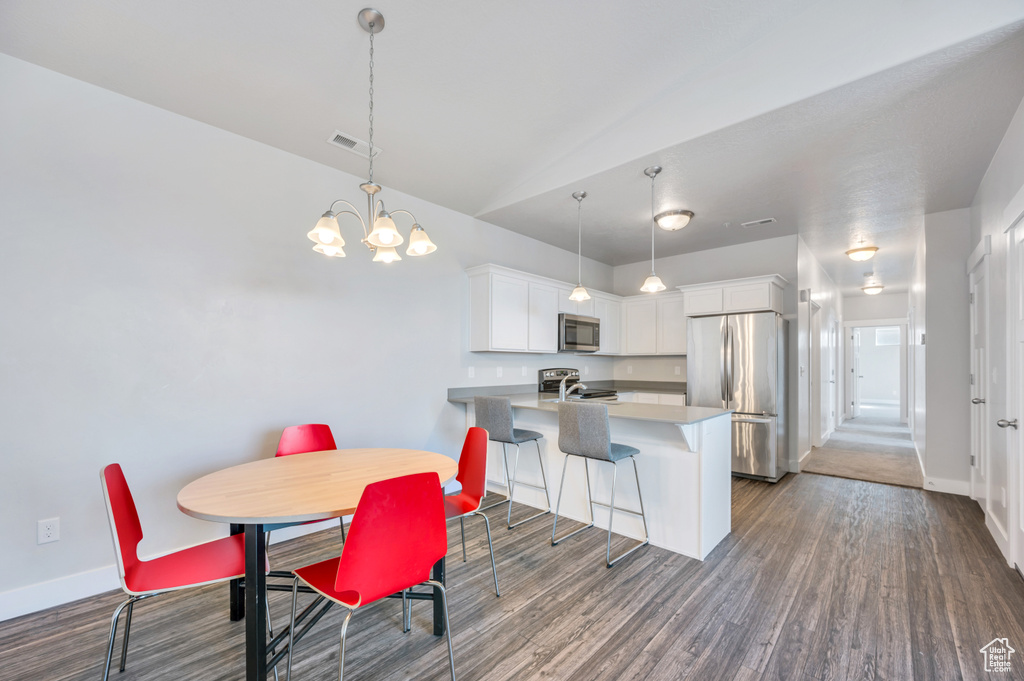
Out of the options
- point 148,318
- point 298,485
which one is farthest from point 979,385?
point 148,318

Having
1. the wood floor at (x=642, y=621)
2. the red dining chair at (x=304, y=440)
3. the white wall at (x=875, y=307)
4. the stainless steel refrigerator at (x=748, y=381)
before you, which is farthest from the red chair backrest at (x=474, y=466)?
the white wall at (x=875, y=307)

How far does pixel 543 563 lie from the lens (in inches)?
106

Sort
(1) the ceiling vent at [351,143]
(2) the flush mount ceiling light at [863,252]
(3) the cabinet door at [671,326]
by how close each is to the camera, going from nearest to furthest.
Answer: (1) the ceiling vent at [351,143] → (2) the flush mount ceiling light at [863,252] → (3) the cabinet door at [671,326]

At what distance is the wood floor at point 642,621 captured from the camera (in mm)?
1784

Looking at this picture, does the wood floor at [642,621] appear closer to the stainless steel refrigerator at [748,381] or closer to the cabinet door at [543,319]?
the stainless steel refrigerator at [748,381]

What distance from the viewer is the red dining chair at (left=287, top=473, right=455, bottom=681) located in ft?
4.55

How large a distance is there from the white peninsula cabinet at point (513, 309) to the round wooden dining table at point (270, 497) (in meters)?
2.02

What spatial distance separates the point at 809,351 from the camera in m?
5.53

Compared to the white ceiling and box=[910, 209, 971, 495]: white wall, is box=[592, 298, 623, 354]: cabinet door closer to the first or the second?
the white ceiling

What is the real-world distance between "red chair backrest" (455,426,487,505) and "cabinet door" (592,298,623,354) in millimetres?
3361

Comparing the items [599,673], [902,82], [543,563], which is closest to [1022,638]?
[599,673]

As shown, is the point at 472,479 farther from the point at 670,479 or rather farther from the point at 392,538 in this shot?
the point at 670,479

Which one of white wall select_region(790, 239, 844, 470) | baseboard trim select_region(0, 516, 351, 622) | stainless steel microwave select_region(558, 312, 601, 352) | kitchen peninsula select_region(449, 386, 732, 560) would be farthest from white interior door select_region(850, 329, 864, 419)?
baseboard trim select_region(0, 516, 351, 622)

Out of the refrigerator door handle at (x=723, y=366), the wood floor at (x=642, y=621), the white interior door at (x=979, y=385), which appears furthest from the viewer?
the refrigerator door handle at (x=723, y=366)
